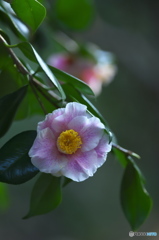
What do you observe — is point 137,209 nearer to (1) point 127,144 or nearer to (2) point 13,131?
(2) point 13,131

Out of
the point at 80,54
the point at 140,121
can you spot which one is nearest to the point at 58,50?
the point at 80,54

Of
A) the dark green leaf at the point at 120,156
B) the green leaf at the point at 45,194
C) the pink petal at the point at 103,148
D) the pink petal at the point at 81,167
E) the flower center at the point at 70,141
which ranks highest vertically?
the flower center at the point at 70,141

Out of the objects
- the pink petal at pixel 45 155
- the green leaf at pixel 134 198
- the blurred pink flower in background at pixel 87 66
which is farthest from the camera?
the blurred pink flower in background at pixel 87 66

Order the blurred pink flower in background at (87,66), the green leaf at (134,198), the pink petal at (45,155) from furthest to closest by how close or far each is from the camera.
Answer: the blurred pink flower in background at (87,66)
the green leaf at (134,198)
the pink petal at (45,155)

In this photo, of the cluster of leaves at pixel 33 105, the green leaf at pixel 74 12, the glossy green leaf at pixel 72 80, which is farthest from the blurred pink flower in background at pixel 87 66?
the glossy green leaf at pixel 72 80

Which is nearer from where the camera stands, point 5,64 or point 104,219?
point 5,64

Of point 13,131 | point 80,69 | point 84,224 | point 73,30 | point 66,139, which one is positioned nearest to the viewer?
point 66,139

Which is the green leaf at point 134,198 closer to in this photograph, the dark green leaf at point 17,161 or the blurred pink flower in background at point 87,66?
the dark green leaf at point 17,161
